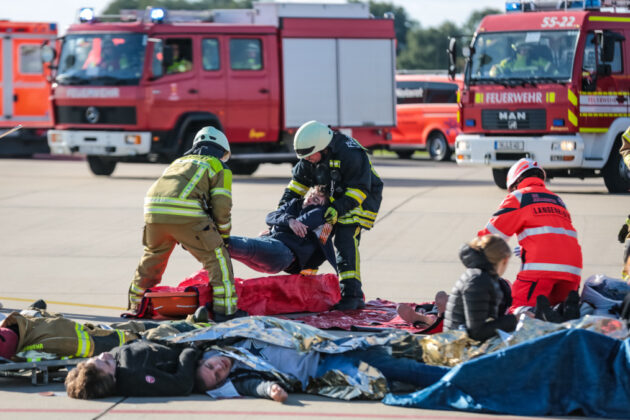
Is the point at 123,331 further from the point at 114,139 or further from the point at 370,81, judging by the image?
the point at 370,81

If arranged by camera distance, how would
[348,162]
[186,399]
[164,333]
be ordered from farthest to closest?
[348,162] → [164,333] → [186,399]

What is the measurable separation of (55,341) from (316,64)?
15.3 metres

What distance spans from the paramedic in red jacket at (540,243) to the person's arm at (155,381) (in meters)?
2.36

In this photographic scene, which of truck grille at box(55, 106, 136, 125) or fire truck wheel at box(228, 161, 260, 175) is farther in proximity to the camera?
fire truck wheel at box(228, 161, 260, 175)

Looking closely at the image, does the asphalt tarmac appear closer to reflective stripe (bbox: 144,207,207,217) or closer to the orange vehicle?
reflective stripe (bbox: 144,207,207,217)

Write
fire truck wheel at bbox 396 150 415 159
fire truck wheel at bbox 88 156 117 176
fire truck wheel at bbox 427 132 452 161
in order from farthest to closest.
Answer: fire truck wheel at bbox 396 150 415 159, fire truck wheel at bbox 427 132 452 161, fire truck wheel at bbox 88 156 117 176

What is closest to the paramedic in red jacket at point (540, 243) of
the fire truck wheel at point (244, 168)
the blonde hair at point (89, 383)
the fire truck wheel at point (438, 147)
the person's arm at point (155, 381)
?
the person's arm at point (155, 381)

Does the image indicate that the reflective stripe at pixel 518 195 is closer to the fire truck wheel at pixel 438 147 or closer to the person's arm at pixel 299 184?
the person's arm at pixel 299 184

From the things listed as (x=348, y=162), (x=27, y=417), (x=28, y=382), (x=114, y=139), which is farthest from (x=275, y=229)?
(x=114, y=139)

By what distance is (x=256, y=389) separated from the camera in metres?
6.31

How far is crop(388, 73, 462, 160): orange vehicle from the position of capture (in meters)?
26.9

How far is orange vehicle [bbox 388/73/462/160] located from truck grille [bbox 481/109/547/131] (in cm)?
873

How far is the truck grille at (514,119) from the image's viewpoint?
1741cm

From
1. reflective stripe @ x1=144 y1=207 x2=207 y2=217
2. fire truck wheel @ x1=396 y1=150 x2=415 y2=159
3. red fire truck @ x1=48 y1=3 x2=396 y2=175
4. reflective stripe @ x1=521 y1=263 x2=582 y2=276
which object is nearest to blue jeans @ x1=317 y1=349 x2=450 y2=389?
reflective stripe @ x1=521 y1=263 x2=582 y2=276
